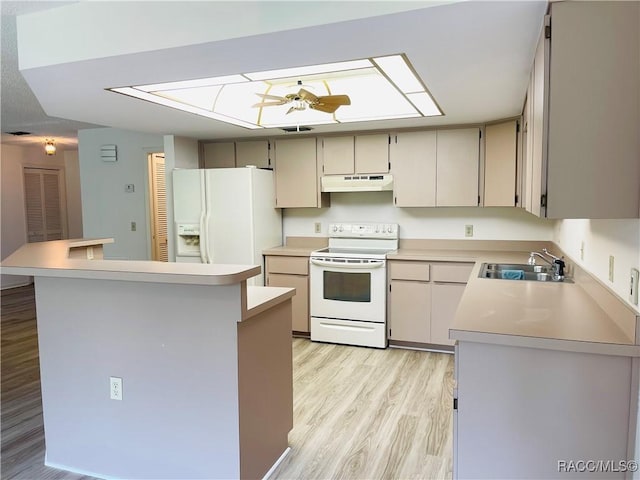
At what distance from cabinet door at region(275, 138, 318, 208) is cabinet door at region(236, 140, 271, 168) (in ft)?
0.43

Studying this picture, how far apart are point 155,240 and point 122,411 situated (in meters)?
3.40

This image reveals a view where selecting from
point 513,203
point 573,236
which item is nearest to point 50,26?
point 573,236

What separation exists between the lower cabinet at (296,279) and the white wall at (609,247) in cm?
245

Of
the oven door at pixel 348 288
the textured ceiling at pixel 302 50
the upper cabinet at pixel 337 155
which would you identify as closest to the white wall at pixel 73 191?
the textured ceiling at pixel 302 50

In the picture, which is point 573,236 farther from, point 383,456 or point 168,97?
point 168,97

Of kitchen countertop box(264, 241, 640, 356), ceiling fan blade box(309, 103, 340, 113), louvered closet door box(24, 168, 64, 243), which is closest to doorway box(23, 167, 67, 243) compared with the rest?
louvered closet door box(24, 168, 64, 243)

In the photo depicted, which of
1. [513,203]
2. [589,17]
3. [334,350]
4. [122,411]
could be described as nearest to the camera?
[589,17]

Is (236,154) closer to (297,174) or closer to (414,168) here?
(297,174)

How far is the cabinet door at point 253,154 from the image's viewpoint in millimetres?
4742

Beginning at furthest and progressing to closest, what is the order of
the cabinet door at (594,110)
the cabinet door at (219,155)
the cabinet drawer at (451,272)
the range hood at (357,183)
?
1. the cabinet door at (219,155)
2. the range hood at (357,183)
3. the cabinet drawer at (451,272)
4. the cabinet door at (594,110)

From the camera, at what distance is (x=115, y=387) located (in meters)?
2.22

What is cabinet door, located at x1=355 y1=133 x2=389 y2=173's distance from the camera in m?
4.29

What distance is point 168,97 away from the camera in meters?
3.00

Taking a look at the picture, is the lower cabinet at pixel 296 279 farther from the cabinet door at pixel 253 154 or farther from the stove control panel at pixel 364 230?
the cabinet door at pixel 253 154
